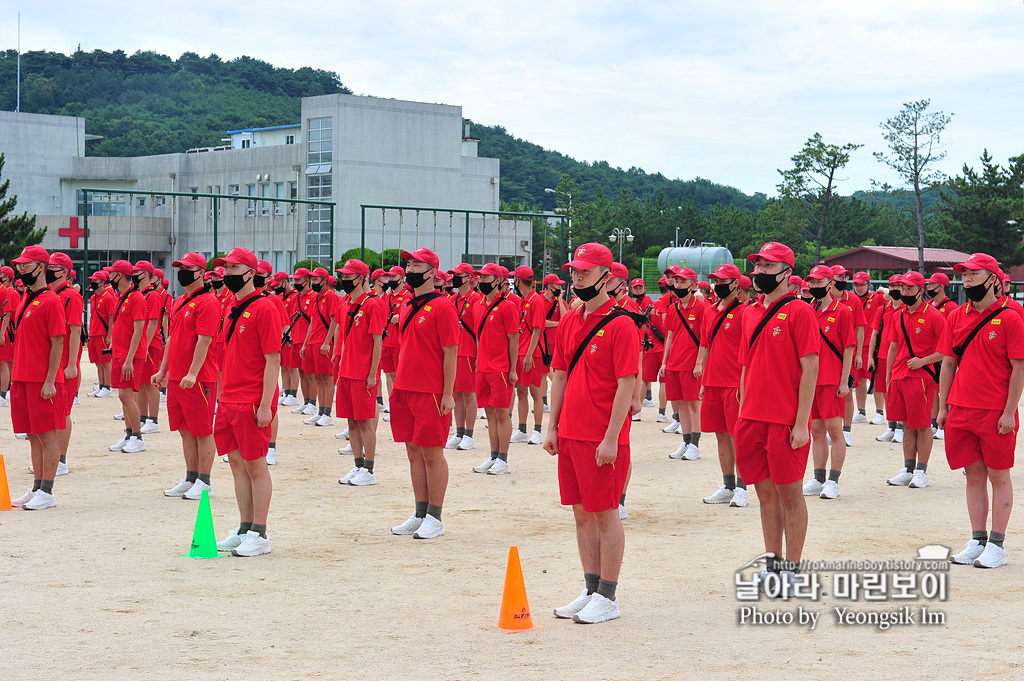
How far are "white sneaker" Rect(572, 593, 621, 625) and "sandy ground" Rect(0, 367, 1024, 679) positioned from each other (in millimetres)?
86

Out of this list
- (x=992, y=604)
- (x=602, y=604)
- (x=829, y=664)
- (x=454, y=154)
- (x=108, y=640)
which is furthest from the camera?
(x=454, y=154)

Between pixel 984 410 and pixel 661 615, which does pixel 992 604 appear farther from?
pixel 661 615

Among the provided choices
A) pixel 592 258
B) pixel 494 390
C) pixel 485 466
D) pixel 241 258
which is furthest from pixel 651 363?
pixel 592 258

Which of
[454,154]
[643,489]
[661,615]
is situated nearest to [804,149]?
[454,154]

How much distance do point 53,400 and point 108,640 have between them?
435 cm

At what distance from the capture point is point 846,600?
6895 mm

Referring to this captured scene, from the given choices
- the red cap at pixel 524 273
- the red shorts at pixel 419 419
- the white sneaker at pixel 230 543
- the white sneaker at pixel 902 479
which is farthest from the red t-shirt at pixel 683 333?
the white sneaker at pixel 230 543

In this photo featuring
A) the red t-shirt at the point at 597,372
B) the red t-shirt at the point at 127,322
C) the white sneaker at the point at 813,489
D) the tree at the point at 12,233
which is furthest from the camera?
the tree at the point at 12,233

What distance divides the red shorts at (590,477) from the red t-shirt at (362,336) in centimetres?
485

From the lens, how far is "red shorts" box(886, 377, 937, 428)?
11474 mm

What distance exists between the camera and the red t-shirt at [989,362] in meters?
7.89

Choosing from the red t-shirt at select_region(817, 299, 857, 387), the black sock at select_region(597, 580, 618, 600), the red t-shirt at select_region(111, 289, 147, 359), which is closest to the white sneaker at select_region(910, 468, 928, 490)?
the red t-shirt at select_region(817, 299, 857, 387)

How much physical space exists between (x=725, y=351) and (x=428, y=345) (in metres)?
3.25

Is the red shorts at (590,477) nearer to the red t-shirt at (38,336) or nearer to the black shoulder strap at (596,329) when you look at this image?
the black shoulder strap at (596,329)
